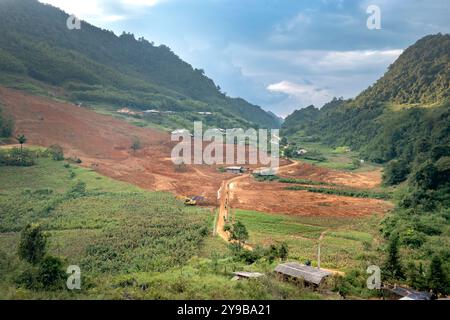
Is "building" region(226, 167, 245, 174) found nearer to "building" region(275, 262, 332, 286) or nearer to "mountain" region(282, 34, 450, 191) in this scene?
"mountain" region(282, 34, 450, 191)

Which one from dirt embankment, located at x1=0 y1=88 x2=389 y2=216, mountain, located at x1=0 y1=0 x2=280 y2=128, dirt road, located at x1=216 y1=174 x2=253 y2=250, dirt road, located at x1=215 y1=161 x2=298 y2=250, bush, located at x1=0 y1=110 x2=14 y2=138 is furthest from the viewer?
mountain, located at x1=0 y1=0 x2=280 y2=128

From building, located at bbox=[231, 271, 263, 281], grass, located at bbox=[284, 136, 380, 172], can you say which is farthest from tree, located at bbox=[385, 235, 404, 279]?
grass, located at bbox=[284, 136, 380, 172]

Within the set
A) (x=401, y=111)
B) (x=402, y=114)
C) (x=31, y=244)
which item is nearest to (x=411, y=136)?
(x=402, y=114)

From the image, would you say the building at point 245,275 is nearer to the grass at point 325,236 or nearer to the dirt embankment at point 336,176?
the grass at point 325,236

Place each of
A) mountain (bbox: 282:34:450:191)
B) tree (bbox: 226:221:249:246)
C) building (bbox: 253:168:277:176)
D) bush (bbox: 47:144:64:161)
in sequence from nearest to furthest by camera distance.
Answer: tree (bbox: 226:221:249:246), bush (bbox: 47:144:64:161), building (bbox: 253:168:277:176), mountain (bbox: 282:34:450:191)

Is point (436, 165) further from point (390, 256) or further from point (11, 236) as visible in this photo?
point (11, 236)

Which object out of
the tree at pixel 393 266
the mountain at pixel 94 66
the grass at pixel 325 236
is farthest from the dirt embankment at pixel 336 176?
the mountain at pixel 94 66

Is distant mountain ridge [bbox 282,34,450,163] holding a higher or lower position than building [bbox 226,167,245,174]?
higher
